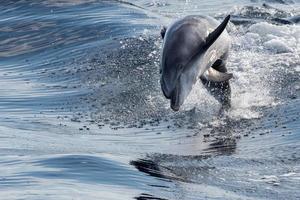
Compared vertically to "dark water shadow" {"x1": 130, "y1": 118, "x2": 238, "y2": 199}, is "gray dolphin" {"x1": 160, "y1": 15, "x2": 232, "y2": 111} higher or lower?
higher

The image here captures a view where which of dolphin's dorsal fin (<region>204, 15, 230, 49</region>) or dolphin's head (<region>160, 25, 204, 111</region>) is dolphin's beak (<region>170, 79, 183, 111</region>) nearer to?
dolphin's head (<region>160, 25, 204, 111</region>)

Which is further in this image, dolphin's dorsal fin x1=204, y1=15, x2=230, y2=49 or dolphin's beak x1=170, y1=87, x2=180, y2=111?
dolphin's dorsal fin x1=204, y1=15, x2=230, y2=49

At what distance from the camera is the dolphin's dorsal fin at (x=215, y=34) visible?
10062mm

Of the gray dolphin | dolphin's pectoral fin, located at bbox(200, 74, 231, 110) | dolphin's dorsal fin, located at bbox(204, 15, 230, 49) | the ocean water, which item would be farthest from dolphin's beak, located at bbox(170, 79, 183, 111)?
dolphin's pectoral fin, located at bbox(200, 74, 231, 110)

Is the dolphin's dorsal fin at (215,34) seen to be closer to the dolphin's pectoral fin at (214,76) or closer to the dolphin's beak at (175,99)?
the dolphin's pectoral fin at (214,76)

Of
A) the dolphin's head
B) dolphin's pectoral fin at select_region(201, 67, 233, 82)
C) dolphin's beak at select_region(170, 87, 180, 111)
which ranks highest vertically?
the dolphin's head

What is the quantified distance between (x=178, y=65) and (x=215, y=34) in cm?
68

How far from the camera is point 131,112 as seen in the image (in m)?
11.6

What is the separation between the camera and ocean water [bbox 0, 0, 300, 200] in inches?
306

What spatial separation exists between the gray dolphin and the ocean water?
64 centimetres

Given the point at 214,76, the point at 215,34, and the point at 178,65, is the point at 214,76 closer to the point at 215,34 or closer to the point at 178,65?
the point at 215,34

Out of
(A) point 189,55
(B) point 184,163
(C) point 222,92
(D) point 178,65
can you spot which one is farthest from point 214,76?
(B) point 184,163

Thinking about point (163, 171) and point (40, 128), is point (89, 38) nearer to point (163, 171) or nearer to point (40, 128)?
point (40, 128)

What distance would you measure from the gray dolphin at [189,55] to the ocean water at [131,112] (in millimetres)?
642
